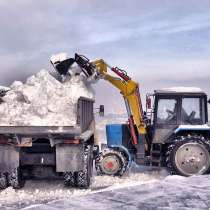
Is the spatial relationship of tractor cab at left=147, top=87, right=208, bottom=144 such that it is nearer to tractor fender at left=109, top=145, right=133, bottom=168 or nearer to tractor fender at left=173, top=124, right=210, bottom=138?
tractor fender at left=173, top=124, right=210, bottom=138

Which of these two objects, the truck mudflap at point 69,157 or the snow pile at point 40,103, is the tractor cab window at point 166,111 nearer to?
the snow pile at point 40,103

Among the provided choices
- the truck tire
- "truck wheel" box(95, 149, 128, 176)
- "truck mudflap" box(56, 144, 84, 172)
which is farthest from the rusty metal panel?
"truck wheel" box(95, 149, 128, 176)

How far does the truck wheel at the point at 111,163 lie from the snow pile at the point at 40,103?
232 centimetres

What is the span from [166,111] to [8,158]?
491cm

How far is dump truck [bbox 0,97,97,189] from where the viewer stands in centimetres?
1028

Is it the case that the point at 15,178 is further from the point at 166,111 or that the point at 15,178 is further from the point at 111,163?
the point at 166,111

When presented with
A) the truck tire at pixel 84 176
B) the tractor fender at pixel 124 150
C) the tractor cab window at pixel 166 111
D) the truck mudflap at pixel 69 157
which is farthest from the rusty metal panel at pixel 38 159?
the tractor cab window at pixel 166 111

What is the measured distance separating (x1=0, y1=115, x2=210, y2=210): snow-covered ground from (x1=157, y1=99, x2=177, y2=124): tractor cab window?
Answer: 2.06m

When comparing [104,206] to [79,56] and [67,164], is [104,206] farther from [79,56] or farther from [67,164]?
[79,56]

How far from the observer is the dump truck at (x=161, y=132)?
1281 centimetres

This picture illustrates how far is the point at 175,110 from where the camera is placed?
13.3 meters

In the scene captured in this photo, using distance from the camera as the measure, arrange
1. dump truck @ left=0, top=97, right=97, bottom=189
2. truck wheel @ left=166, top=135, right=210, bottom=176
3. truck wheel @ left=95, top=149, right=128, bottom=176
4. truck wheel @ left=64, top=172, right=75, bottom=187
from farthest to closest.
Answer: truck wheel @ left=95, top=149, right=128, bottom=176, truck wheel @ left=166, top=135, right=210, bottom=176, truck wheel @ left=64, top=172, right=75, bottom=187, dump truck @ left=0, top=97, right=97, bottom=189

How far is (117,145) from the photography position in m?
13.8

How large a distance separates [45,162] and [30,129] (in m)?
0.93
